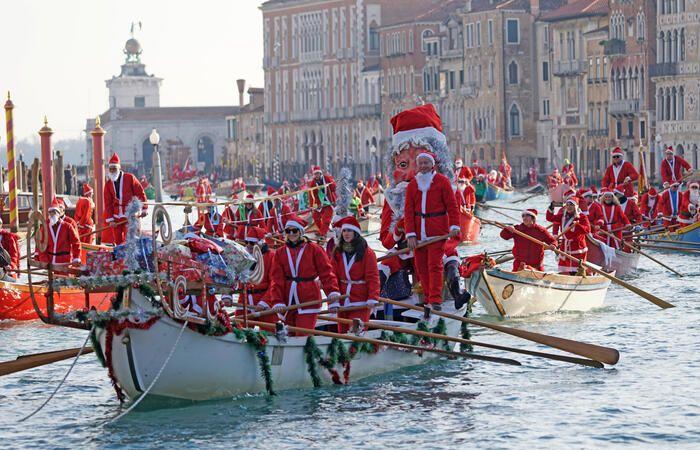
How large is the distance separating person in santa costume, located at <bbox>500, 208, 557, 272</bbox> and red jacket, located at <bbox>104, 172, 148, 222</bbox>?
15.6ft

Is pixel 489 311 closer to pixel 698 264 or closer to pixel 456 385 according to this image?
pixel 456 385

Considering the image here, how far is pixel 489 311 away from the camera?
24.3 m

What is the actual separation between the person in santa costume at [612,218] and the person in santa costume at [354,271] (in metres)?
12.2

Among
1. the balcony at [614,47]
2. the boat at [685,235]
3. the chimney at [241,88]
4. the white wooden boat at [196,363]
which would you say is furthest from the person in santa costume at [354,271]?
the chimney at [241,88]

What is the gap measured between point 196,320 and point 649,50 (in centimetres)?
6045

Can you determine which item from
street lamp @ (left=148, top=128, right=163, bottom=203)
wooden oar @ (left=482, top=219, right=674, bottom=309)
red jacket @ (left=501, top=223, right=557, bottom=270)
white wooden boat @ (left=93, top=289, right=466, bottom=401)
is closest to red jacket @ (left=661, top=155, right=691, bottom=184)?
street lamp @ (left=148, top=128, right=163, bottom=203)

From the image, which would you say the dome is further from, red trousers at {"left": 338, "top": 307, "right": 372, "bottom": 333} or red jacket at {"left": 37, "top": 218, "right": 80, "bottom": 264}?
red trousers at {"left": 338, "top": 307, "right": 372, "bottom": 333}

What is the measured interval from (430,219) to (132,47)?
144837 mm

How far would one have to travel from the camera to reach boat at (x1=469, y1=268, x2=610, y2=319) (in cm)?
2369

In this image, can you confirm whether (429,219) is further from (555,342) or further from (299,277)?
(299,277)

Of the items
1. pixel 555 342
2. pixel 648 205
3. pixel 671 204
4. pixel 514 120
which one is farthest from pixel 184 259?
pixel 514 120

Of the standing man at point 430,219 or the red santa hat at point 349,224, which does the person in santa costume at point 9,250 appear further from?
the red santa hat at point 349,224

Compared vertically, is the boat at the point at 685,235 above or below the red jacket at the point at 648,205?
below

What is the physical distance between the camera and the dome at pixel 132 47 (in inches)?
6373
